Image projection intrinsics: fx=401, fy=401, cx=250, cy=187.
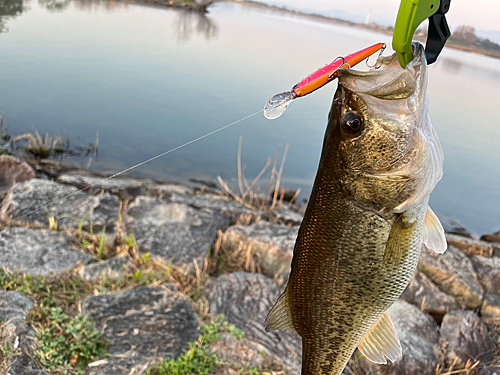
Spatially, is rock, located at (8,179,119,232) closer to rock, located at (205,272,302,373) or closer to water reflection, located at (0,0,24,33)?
rock, located at (205,272,302,373)

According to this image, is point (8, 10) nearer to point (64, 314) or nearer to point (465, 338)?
Result: point (64, 314)

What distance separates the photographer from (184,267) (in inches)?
162

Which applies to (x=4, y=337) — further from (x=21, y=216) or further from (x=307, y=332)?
(x=307, y=332)

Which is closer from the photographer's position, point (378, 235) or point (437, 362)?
point (378, 235)

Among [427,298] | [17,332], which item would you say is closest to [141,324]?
[17,332]

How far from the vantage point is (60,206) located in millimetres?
4734

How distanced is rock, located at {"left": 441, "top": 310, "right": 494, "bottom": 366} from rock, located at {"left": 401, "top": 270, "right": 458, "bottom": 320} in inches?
6.5

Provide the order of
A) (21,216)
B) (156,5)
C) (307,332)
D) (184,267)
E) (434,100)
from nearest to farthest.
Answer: (307,332)
(184,267)
(21,216)
(434,100)
(156,5)

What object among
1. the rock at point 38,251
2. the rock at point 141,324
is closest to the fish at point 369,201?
the rock at point 141,324

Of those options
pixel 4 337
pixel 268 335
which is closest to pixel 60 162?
pixel 4 337

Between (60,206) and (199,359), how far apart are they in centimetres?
268

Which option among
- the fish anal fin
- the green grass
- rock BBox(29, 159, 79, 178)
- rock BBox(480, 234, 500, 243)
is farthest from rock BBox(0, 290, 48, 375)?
rock BBox(480, 234, 500, 243)

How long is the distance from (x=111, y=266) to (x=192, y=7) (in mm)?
35949

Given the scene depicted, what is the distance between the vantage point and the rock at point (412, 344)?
3.50m
